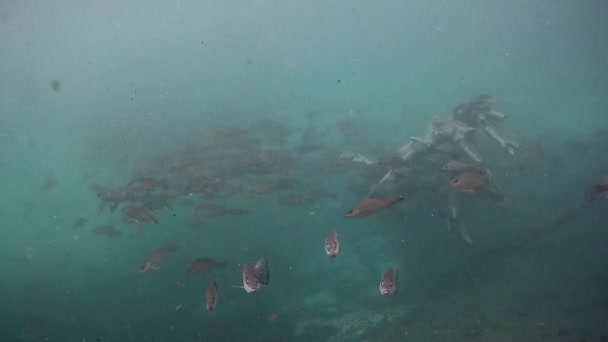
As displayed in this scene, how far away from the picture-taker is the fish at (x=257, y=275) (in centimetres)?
517

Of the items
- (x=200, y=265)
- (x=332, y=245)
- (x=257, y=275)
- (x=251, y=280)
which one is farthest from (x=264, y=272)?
(x=200, y=265)

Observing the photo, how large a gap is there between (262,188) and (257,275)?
725 centimetres

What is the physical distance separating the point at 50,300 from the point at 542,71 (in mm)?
55707

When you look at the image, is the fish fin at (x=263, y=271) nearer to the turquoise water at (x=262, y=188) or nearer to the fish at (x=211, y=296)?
the fish at (x=211, y=296)

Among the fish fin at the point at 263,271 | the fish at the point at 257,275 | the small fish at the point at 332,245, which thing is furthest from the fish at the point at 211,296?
the small fish at the point at 332,245

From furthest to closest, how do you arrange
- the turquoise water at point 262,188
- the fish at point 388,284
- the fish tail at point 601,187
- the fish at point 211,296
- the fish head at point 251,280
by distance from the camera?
the turquoise water at point 262,188
the fish tail at point 601,187
the fish at point 211,296
the fish at point 388,284
the fish head at point 251,280

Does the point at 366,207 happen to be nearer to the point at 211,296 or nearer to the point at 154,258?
the point at 211,296

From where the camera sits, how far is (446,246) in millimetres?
17750

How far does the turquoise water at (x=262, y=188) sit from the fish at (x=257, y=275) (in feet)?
27.1

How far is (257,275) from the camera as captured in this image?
209 inches

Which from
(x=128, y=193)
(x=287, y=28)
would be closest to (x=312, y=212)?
(x=128, y=193)

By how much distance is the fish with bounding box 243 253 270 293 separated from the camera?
517 centimetres

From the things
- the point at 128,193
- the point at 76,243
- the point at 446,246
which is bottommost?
the point at 446,246

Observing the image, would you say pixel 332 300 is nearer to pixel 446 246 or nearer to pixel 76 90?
pixel 446 246
